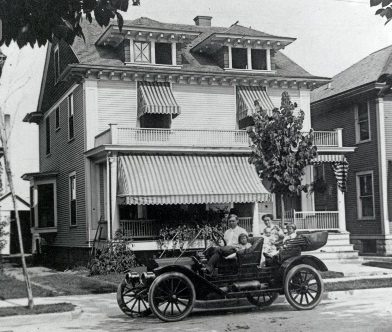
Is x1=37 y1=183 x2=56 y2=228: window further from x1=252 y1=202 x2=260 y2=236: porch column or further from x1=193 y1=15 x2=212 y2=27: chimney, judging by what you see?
x1=193 y1=15 x2=212 y2=27: chimney

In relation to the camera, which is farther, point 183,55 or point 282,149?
point 183,55

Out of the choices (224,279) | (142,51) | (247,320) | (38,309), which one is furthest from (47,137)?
(247,320)

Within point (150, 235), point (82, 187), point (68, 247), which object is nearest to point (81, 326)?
point (150, 235)

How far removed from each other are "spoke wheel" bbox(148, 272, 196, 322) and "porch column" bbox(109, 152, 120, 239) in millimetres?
10542

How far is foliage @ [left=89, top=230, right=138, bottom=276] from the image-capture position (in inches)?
779

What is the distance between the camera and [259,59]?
86.3 feet

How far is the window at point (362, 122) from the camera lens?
88.0 ft

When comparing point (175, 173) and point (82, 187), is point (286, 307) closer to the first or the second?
point (175, 173)

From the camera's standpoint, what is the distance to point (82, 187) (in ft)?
80.1

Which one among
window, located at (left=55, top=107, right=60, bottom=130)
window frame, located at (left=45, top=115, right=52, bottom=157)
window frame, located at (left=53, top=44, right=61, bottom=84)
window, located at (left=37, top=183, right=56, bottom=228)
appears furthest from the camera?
window frame, located at (left=45, top=115, right=52, bottom=157)

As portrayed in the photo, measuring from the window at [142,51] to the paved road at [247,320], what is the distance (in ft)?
43.7

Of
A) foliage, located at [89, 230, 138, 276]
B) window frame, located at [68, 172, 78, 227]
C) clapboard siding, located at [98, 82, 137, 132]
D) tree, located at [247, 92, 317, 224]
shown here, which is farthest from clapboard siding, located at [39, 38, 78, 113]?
tree, located at [247, 92, 317, 224]

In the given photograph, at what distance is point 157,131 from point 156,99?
1.38m

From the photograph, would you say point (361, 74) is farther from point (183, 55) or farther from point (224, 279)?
point (224, 279)
